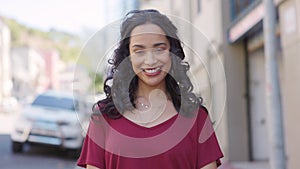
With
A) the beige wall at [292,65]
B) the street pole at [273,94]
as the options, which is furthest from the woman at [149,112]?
the beige wall at [292,65]

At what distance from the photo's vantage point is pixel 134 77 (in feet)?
6.61

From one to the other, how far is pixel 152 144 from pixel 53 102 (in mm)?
11548

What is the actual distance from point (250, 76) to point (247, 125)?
1.14m

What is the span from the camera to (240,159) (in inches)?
457

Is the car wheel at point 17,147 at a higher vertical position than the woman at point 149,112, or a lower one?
lower

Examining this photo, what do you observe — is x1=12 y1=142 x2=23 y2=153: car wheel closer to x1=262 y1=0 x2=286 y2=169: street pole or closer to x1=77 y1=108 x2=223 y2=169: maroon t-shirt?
x1=262 y1=0 x2=286 y2=169: street pole

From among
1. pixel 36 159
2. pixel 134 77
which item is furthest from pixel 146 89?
pixel 36 159

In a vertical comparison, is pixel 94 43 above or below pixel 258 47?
below

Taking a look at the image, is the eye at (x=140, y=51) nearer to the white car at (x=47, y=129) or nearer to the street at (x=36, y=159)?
the street at (x=36, y=159)

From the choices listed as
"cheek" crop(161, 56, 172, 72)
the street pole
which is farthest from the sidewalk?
"cheek" crop(161, 56, 172, 72)

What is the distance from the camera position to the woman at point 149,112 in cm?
191

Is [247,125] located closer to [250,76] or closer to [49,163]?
[250,76]

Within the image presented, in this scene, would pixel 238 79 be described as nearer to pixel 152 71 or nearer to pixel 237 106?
pixel 237 106

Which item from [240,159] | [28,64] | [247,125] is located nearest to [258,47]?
[247,125]
